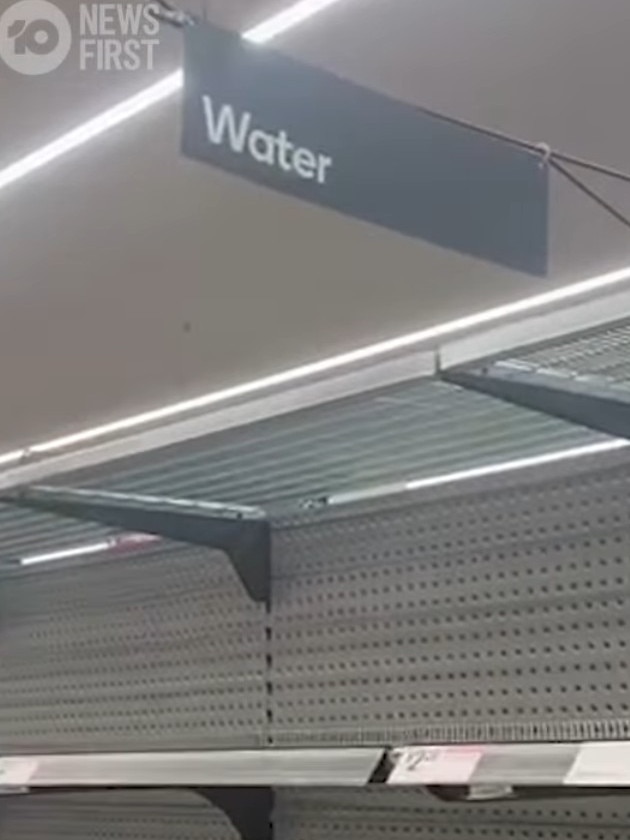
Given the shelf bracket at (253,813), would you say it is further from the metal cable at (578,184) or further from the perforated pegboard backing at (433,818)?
the metal cable at (578,184)

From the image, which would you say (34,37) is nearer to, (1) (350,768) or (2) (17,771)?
(2) (17,771)

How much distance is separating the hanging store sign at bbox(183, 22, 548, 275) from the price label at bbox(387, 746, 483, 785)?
78cm

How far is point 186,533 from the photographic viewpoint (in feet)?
7.38

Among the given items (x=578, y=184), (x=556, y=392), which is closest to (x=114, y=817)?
(x=556, y=392)

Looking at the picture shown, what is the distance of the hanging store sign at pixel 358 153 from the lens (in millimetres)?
1950

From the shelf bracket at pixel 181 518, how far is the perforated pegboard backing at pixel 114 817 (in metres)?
0.38

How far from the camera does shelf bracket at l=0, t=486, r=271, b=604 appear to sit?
214 cm

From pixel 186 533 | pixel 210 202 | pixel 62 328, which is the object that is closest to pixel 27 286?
pixel 62 328

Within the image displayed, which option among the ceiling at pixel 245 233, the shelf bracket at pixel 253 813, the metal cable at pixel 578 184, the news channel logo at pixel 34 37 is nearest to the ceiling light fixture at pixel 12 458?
the shelf bracket at pixel 253 813

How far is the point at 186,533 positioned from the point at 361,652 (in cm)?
35

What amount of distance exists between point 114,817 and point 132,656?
0.28 m

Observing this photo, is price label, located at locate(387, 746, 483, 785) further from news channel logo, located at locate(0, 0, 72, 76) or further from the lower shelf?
news channel logo, located at locate(0, 0, 72, 76)

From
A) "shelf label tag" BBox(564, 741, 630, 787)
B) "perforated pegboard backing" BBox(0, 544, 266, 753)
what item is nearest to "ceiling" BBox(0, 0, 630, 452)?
"perforated pegboard backing" BBox(0, 544, 266, 753)

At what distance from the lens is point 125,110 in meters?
5.36
